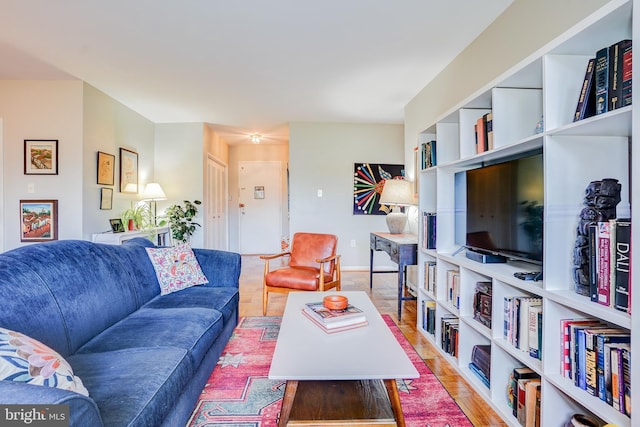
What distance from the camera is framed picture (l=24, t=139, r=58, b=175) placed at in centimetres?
338

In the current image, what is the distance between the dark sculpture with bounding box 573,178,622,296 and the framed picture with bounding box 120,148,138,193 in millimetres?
4533

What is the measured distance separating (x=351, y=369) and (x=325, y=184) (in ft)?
13.3

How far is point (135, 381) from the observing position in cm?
116

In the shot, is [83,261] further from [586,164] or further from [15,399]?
[586,164]

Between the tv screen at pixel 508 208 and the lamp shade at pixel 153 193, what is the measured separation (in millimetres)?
4029

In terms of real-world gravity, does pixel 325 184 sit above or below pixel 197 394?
above

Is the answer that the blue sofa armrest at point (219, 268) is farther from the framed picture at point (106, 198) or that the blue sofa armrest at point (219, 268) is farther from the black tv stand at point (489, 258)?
the framed picture at point (106, 198)

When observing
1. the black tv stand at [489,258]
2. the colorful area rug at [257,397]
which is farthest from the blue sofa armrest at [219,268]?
the black tv stand at [489,258]

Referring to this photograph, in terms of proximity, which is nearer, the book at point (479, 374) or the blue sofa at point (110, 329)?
the blue sofa at point (110, 329)

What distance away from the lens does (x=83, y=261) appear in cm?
173

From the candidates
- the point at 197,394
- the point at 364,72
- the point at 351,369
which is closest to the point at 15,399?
the point at 351,369

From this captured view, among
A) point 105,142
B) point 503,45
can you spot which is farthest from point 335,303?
point 105,142

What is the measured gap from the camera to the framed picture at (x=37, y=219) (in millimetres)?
3375

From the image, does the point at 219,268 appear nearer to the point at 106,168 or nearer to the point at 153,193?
the point at 106,168
